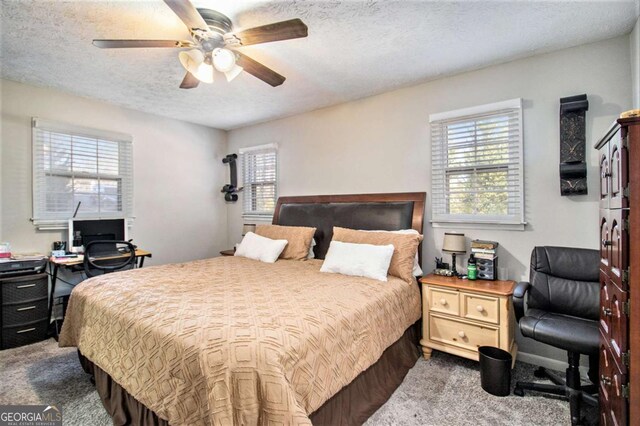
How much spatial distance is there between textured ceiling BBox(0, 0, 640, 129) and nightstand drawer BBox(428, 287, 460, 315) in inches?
79.7

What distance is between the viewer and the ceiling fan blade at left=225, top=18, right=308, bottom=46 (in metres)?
1.76

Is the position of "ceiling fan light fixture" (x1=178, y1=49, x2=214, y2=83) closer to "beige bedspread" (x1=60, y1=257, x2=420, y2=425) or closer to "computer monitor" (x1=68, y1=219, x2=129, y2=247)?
"beige bedspread" (x1=60, y1=257, x2=420, y2=425)

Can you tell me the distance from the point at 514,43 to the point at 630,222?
190 centimetres

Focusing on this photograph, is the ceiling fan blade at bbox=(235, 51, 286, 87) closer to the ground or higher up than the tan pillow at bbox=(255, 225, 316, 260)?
higher up

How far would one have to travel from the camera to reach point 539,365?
2.57m

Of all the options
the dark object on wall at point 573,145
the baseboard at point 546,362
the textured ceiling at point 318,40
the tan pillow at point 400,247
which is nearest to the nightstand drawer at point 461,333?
the tan pillow at point 400,247

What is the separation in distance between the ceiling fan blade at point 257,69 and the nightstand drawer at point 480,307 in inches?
90.6

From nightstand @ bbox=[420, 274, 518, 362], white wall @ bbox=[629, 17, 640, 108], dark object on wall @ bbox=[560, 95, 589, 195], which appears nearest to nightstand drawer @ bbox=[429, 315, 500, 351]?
nightstand @ bbox=[420, 274, 518, 362]

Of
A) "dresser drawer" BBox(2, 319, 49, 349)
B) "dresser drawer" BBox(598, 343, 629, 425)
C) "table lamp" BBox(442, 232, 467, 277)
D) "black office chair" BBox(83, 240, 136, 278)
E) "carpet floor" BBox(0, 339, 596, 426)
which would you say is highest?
"table lamp" BBox(442, 232, 467, 277)

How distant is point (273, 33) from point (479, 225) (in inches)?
94.0

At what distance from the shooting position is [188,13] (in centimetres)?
169

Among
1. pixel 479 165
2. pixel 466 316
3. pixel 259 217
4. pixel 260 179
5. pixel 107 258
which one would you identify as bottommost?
pixel 466 316

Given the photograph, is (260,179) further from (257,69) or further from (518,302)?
(518,302)

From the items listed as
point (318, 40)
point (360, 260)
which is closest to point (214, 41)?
point (318, 40)
